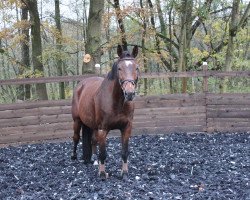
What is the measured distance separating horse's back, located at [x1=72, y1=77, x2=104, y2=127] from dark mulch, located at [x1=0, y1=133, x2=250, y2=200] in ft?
2.55

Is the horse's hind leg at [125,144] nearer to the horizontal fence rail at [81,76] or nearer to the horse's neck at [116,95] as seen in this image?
the horse's neck at [116,95]

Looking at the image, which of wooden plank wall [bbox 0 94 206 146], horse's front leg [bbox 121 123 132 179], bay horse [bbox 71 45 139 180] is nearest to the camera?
bay horse [bbox 71 45 139 180]

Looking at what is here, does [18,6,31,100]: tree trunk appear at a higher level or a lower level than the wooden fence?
Result: higher

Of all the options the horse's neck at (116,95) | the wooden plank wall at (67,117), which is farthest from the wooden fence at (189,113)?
the horse's neck at (116,95)

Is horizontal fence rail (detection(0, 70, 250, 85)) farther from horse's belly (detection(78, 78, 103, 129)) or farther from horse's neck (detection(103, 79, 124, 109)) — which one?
horse's neck (detection(103, 79, 124, 109))

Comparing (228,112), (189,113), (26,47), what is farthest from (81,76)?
(26,47)

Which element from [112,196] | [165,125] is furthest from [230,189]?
[165,125]

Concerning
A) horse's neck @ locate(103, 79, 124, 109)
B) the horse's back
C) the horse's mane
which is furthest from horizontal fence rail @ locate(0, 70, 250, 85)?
horse's neck @ locate(103, 79, 124, 109)

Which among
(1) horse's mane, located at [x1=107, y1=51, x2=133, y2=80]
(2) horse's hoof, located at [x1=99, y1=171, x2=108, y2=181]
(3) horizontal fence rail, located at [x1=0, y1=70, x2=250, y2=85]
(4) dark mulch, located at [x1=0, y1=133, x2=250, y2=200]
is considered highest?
(1) horse's mane, located at [x1=107, y1=51, x2=133, y2=80]

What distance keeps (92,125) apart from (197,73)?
3985mm

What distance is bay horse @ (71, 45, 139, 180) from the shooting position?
15.5 ft

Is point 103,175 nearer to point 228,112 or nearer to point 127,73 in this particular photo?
point 127,73

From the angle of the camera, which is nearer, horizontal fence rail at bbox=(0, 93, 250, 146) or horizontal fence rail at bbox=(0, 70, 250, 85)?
horizontal fence rail at bbox=(0, 70, 250, 85)

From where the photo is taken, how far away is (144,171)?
5.56 m
